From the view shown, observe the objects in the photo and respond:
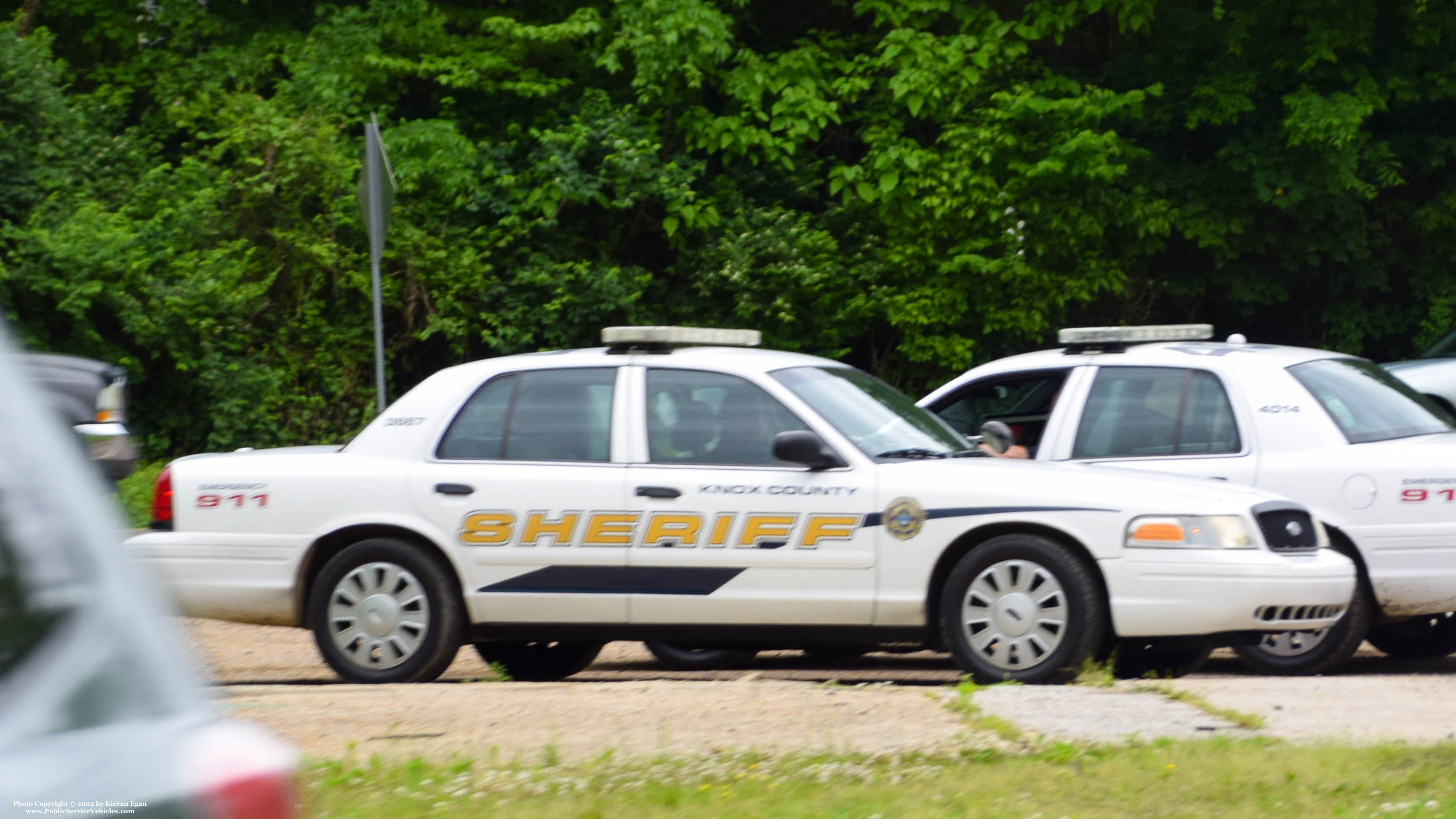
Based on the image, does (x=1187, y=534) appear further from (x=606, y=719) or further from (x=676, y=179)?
(x=676, y=179)

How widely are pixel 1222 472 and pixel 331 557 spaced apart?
4.15 meters

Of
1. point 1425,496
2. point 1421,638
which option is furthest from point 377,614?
point 1421,638

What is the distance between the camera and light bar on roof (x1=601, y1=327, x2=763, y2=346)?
7551 mm

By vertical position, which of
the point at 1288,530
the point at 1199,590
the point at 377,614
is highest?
the point at 1288,530

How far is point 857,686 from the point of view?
271 inches

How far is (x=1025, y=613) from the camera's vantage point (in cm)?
696

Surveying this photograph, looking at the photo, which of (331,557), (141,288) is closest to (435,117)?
(141,288)

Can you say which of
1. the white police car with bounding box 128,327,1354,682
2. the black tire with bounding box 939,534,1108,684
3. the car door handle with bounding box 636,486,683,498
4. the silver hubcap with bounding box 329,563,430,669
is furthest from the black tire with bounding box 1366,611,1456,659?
the silver hubcap with bounding box 329,563,430,669

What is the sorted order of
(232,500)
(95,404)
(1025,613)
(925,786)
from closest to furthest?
(925,786) → (1025,613) → (232,500) → (95,404)

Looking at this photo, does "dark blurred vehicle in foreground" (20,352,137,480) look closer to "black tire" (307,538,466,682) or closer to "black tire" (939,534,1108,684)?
"black tire" (307,538,466,682)

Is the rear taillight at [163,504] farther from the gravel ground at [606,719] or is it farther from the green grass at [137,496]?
the green grass at [137,496]

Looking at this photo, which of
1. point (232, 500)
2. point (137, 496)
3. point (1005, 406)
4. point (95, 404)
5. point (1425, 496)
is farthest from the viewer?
point (137, 496)

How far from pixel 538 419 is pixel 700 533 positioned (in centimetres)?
94

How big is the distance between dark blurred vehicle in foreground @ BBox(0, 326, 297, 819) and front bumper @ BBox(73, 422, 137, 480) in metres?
8.94
